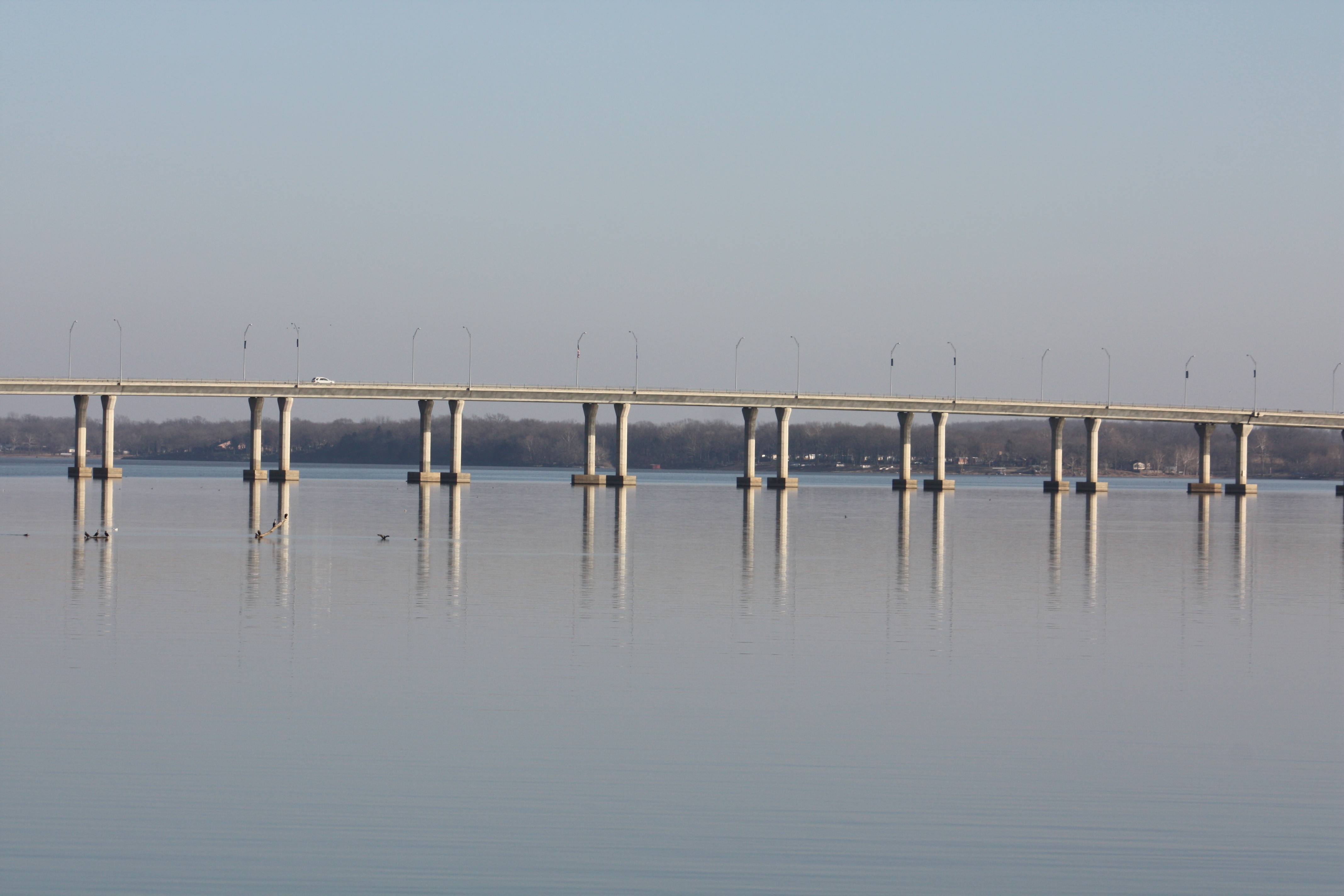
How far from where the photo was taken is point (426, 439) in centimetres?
14812

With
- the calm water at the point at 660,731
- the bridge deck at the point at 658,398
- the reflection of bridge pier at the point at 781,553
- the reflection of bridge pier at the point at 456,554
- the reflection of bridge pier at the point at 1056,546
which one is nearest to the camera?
the calm water at the point at 660,731

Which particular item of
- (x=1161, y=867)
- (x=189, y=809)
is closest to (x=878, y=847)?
(x=1161, y=867)

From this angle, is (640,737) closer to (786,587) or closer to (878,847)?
(878,847)

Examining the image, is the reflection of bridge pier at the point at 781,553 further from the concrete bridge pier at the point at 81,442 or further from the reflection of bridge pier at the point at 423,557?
the concrete bridge pier at the point at 81,442

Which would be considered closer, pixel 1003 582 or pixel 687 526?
pixel 1003 582

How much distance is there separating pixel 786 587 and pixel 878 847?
2509 centimetres

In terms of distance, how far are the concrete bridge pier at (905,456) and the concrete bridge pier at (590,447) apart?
31502 mm

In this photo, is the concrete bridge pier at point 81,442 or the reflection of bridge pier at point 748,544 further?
the concrete bridge pier at point 81,442

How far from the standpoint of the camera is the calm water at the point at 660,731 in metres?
12.3

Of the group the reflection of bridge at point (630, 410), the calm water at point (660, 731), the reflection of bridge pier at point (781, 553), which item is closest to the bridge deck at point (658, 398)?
the reflection of bridge at point (630, 410)

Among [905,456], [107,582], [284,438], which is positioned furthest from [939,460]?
[107,582]

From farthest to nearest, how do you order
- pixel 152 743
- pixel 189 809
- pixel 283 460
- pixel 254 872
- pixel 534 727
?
pixel 283 460 < pixel 534 727 < pixel 152 743 < pixel 189 809 < pixel 254 872

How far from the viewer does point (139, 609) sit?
3016cm

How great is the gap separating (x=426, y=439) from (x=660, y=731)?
435 ft
